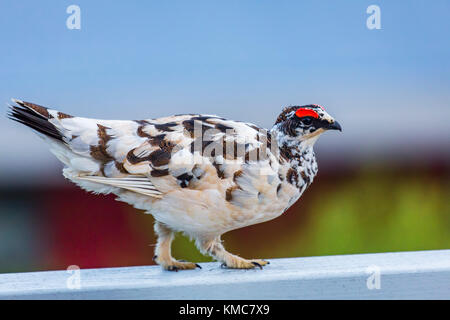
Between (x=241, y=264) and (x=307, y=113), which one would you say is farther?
(x=241, y=264)

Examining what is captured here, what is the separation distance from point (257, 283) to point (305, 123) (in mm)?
363

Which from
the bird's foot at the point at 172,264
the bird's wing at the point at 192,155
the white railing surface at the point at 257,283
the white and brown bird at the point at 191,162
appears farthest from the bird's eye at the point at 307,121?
the bird's foot at the point at 172,264

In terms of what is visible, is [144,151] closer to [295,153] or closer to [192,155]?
[192,155]

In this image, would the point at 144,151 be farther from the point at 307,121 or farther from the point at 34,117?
the point at 307,121

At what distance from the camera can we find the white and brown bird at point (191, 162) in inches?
50.1

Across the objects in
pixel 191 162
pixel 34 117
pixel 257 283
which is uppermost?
pixel 34 117

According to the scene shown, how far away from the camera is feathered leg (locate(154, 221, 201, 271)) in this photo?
1.41 meters

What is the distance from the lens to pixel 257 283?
4.21 feet

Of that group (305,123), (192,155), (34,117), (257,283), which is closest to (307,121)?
(305,123)

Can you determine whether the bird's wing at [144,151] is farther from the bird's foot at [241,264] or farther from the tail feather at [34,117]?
the bird's foot at [241,264]

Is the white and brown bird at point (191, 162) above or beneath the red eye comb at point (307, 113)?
beneath

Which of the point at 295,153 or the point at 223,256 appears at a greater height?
the point at 295,153

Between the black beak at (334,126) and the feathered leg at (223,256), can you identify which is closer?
the black beak at (334,126)

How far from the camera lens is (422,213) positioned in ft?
6.47
